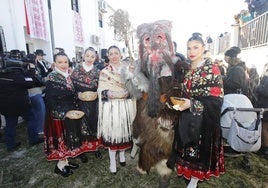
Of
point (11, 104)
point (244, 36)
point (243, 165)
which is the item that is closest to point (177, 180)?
point (243, 165)

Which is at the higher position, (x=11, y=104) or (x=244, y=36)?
(x=244, y=36)

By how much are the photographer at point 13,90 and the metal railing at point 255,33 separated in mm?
5278

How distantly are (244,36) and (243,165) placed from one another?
493 centimetres

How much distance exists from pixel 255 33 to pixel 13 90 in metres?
5.96

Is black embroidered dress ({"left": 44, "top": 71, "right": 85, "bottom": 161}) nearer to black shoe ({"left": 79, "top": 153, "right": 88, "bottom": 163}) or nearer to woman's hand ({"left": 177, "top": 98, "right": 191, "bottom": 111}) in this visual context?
black shoe ({"left": 79, "top": 153, "right": 88, "bottom": 163})

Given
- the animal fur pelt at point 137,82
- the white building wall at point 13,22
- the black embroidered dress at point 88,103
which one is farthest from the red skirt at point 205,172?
the white building wall at point 13,22

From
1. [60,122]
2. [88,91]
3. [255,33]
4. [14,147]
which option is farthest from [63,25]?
[60,122]

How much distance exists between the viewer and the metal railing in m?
5.05

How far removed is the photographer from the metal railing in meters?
5.28

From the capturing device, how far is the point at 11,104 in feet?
12.6

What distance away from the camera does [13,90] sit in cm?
387

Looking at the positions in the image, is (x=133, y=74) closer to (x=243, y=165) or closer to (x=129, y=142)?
(x=129, y=142)

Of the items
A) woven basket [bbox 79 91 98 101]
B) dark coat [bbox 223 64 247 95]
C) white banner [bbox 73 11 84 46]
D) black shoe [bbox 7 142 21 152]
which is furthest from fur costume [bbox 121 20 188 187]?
white banner [bbox 73 11 84 46]

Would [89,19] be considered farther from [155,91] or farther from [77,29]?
[155,91]
